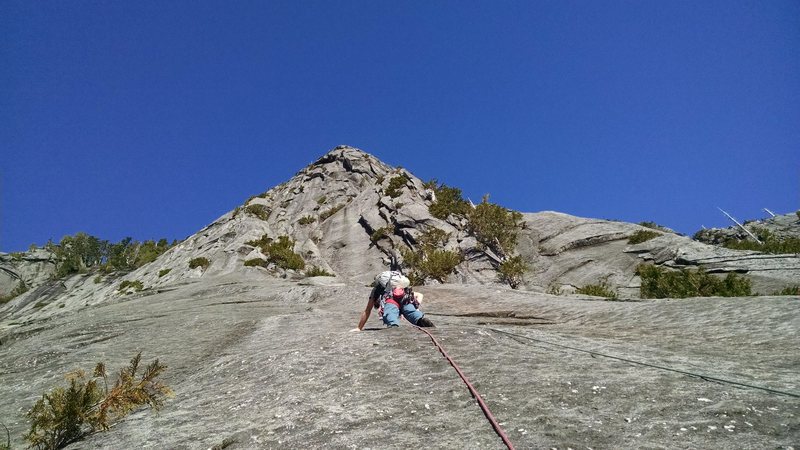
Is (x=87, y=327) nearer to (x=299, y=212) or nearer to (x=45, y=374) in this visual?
(x=45, y=374)

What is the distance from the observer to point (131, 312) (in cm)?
1966

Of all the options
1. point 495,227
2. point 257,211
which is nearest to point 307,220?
point 257,211

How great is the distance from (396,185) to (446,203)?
7743 millimetres

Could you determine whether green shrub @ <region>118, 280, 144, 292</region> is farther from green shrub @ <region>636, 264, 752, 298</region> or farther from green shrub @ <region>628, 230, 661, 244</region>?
green shrub @ <region>628, 230, 661, 244</region>

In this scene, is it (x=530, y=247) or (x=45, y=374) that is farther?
(x=530, y=247)

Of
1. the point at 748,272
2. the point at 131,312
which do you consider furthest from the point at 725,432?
the point at 748,272

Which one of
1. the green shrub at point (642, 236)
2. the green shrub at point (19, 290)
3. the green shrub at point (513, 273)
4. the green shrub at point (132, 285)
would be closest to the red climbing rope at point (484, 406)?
the green shrub at point (513, 273)

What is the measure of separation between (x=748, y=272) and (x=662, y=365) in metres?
23.0

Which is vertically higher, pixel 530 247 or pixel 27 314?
pixel 530 247

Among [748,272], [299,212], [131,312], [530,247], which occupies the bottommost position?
[131,312]

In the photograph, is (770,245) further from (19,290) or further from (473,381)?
(19,290)

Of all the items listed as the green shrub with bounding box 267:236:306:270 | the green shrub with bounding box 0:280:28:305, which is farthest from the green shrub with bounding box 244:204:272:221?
the green shrub with bounding box 0:280:28:305

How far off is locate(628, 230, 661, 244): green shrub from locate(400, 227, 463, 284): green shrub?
15.4 meters

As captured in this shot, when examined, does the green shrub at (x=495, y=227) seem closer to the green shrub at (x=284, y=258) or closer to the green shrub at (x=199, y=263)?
the green shrub at (x=284, y=258)
